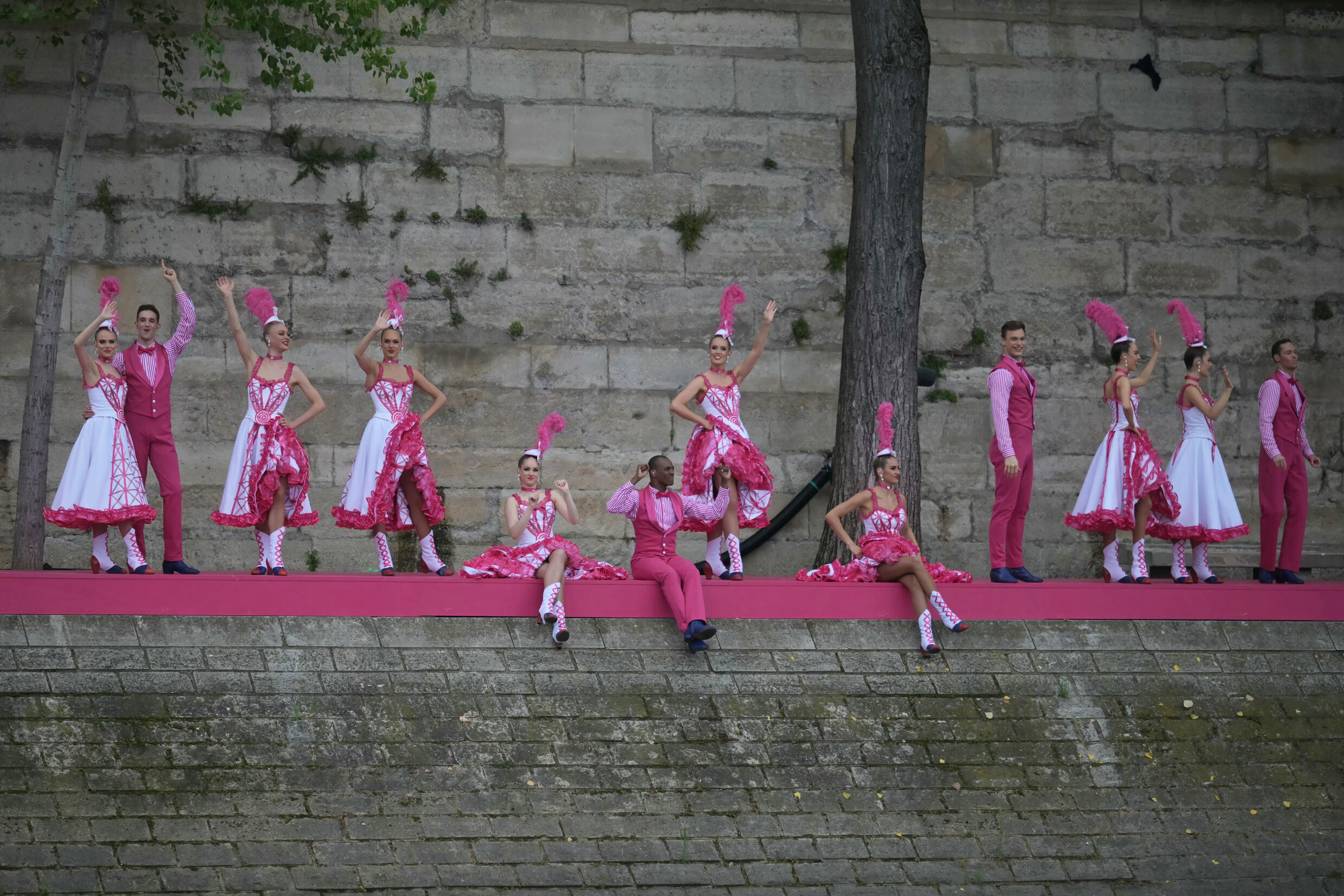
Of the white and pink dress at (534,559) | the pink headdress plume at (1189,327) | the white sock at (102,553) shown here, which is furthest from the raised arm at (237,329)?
the pink headdress plume at (1189,327)

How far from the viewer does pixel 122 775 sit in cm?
693

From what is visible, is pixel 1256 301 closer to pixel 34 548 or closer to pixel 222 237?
pixel 222 237

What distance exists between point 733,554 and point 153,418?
146 inches

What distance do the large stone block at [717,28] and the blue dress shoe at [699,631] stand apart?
5.61 m

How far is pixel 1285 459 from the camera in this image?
397 inches

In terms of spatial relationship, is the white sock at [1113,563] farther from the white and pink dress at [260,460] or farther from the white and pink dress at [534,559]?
the white and pink dress at [260,460]

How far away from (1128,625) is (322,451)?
19.7 ft

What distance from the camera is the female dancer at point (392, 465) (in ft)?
30.4

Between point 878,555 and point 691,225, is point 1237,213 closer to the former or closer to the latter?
point 691,225

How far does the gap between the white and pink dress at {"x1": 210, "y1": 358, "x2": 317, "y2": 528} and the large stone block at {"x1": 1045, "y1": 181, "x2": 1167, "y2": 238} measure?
A: 6.47 metres

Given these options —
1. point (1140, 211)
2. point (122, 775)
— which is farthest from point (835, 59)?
point (122, 775)

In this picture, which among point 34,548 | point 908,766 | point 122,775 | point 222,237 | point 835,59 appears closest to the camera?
point 122,775

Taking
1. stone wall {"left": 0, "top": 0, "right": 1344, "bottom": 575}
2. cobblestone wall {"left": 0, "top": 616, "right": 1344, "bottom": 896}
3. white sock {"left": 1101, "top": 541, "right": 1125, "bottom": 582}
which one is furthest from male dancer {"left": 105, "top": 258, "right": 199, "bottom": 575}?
white sock {"left": 1101, "top": 541, "right": 1125, "bottom": 582}

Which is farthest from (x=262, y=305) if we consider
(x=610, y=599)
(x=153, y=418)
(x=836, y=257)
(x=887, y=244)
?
Result: (x=836, y=257)
